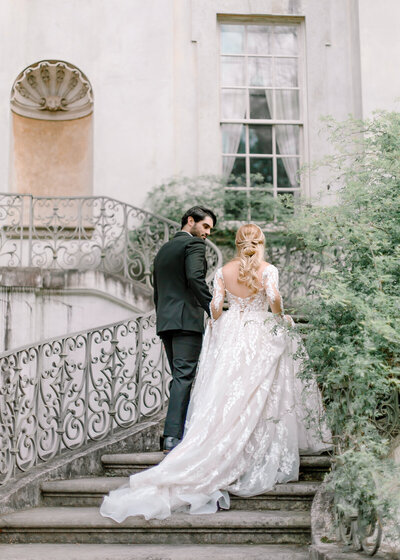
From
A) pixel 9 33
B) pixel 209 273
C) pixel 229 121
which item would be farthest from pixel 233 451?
pixel 9 33

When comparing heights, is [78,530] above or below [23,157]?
below

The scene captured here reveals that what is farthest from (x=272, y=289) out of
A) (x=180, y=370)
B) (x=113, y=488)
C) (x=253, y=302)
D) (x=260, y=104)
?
(x=260, y=104)

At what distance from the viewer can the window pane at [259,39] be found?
40.8ft

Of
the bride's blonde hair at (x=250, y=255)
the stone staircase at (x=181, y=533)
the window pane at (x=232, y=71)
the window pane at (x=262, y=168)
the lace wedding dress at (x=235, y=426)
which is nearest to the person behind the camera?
the stone staircase at (x=181, y=533)

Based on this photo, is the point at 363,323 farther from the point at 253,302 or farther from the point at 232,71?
the point at 232,71

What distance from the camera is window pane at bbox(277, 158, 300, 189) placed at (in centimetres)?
1221

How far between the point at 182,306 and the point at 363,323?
2.28 metres

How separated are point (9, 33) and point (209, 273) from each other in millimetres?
5844

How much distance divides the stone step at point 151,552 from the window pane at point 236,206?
6912 mm

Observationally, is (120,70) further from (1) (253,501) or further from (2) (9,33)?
(1) (253,501)

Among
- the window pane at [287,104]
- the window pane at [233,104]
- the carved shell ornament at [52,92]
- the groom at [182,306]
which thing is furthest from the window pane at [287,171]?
the groom at [182,306]

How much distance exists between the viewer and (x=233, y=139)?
481 inches

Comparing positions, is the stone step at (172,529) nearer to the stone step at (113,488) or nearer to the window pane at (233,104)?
the stone step at (113,488)

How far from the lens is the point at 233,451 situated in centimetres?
491
